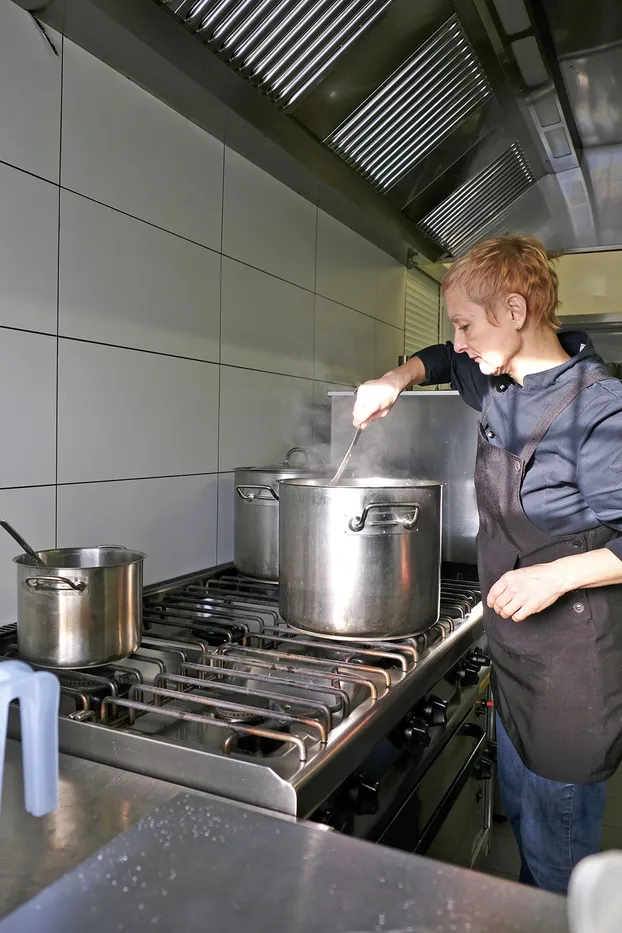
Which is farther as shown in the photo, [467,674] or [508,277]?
[467,674]

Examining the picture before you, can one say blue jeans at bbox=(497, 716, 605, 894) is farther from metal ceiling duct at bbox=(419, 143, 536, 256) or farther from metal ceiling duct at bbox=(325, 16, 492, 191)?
metal ceiling duct at bbox=(419, 143, 536, 256)

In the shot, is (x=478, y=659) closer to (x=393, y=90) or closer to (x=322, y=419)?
(x=322, y=419)

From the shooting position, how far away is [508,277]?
1.12m

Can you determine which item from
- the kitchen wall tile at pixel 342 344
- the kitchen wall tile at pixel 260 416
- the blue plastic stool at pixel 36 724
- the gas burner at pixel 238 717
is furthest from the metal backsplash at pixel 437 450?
the blue plastic stool at pixel 36 724

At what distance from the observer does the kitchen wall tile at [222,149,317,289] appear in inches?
68.9

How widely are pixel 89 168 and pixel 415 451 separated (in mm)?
1078

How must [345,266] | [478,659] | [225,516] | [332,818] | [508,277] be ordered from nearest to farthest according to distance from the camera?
[332,818]
[508,277]
[478,659]
[225,516]
[345,266]

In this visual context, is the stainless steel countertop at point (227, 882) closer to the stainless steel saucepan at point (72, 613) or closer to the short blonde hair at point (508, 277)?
the stainless steel saucepan at point (72, 613)

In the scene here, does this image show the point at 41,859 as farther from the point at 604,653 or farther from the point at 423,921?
the point at 604,653

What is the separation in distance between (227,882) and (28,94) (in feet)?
3.95

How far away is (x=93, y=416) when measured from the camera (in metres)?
1.34

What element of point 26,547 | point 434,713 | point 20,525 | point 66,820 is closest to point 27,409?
point 20,525

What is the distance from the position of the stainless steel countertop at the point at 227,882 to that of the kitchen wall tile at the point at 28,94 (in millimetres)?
1009

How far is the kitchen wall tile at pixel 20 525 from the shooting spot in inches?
46.1
